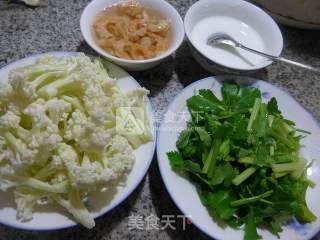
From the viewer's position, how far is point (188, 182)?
93cm

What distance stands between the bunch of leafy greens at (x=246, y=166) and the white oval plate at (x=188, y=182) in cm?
2

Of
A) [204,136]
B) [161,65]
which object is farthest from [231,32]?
[204,136]

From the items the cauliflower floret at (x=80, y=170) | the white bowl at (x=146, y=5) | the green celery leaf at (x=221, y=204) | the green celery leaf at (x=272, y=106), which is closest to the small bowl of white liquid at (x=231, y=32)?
the white bowl at (x=146, y=5)

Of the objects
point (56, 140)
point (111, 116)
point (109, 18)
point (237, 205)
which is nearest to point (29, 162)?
point (56, 140)

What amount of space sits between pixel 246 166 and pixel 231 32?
0.63 metres

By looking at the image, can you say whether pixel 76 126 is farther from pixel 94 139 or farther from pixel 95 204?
pixel 95 204

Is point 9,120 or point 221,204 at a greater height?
point 9,120

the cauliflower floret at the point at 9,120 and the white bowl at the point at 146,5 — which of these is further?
the white bowl at the point at 146,5

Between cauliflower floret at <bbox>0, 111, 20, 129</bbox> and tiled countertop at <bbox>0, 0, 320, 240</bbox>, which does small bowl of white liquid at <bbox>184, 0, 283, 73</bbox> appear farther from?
cauliflower floret at <bbox>0, 111, 20, 129</bbox>

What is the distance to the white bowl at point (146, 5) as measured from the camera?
1.08 metres

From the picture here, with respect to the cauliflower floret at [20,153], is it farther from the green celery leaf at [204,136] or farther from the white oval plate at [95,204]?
the green celery leaf at [204,136]

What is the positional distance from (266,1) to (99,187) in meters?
1.04

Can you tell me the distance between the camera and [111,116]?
860mm

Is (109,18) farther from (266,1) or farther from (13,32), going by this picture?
(266,1)
